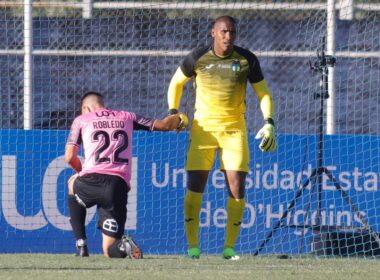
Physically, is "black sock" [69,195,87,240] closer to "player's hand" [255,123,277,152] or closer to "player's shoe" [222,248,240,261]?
"player's shoe" [222,248,240,261]

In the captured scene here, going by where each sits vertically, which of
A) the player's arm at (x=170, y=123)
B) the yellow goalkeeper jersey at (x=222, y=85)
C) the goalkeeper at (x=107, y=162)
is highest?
Result: the yellow goalkeeper jersey at (x=222, y=85)

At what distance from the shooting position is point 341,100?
1220 cm

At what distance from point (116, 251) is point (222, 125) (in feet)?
4.62

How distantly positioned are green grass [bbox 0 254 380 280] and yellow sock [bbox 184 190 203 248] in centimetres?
20

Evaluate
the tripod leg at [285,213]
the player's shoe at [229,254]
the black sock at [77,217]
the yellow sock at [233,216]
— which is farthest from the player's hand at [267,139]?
the black sock at [77,217]

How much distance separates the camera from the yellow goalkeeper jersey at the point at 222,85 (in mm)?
9836

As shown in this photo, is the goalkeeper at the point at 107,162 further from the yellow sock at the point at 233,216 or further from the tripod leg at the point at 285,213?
the tripod leg at the point at 285,213

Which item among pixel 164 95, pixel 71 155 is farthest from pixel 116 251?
pixel 164 95

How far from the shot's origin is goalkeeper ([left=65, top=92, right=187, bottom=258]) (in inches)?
374

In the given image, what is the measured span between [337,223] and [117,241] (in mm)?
2677

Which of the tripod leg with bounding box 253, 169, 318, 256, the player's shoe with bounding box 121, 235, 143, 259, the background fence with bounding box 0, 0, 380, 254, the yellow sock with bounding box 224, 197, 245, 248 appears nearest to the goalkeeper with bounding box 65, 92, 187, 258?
the player's shoe with bounding box 121, 235, 143, 259

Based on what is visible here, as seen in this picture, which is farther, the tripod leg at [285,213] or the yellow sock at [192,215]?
the tripod leg at [285,213]

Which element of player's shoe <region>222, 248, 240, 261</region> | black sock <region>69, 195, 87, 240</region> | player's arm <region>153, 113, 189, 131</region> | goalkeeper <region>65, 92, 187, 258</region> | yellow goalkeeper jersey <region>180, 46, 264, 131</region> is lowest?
player's shoe <region>222, 248, 240, 261</region>

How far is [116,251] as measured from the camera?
9422 millimetres
